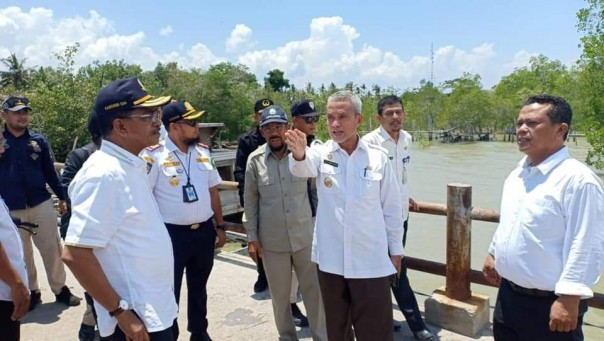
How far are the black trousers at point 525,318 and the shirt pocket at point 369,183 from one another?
2.69 feet

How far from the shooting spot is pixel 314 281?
3.20 m

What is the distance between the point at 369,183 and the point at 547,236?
0.92 m

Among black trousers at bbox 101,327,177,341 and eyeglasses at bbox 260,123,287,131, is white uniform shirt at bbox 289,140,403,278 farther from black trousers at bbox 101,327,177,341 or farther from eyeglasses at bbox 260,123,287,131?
black trousers at bbox 101,327,177,341

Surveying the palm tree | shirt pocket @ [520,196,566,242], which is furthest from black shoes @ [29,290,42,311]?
the palm tree

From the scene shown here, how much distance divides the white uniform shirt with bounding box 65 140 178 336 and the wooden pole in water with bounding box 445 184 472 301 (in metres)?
2.33

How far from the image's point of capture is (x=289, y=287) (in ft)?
10.5

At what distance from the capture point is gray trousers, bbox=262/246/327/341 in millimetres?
3178

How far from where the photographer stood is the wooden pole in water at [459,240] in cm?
340

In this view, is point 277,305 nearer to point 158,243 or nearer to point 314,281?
point 314,281

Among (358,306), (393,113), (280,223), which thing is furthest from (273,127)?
(358,306)

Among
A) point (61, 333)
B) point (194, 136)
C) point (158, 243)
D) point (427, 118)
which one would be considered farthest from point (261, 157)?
point (427, 118)

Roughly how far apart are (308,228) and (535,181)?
1.52 meters

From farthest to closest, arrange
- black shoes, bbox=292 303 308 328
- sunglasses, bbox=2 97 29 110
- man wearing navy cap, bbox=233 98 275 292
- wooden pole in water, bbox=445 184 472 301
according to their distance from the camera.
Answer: man wearing navy cap, bbox=233 98 275 292 → sunglasses, bbox=2 97 29 110 → black shoes, bbox=292 303 308 328 → wooden pole in water, bbox=445 184 472 301

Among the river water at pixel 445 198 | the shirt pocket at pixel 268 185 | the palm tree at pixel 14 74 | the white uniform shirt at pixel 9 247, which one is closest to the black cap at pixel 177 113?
the shirt pocket at pixel 268 185
